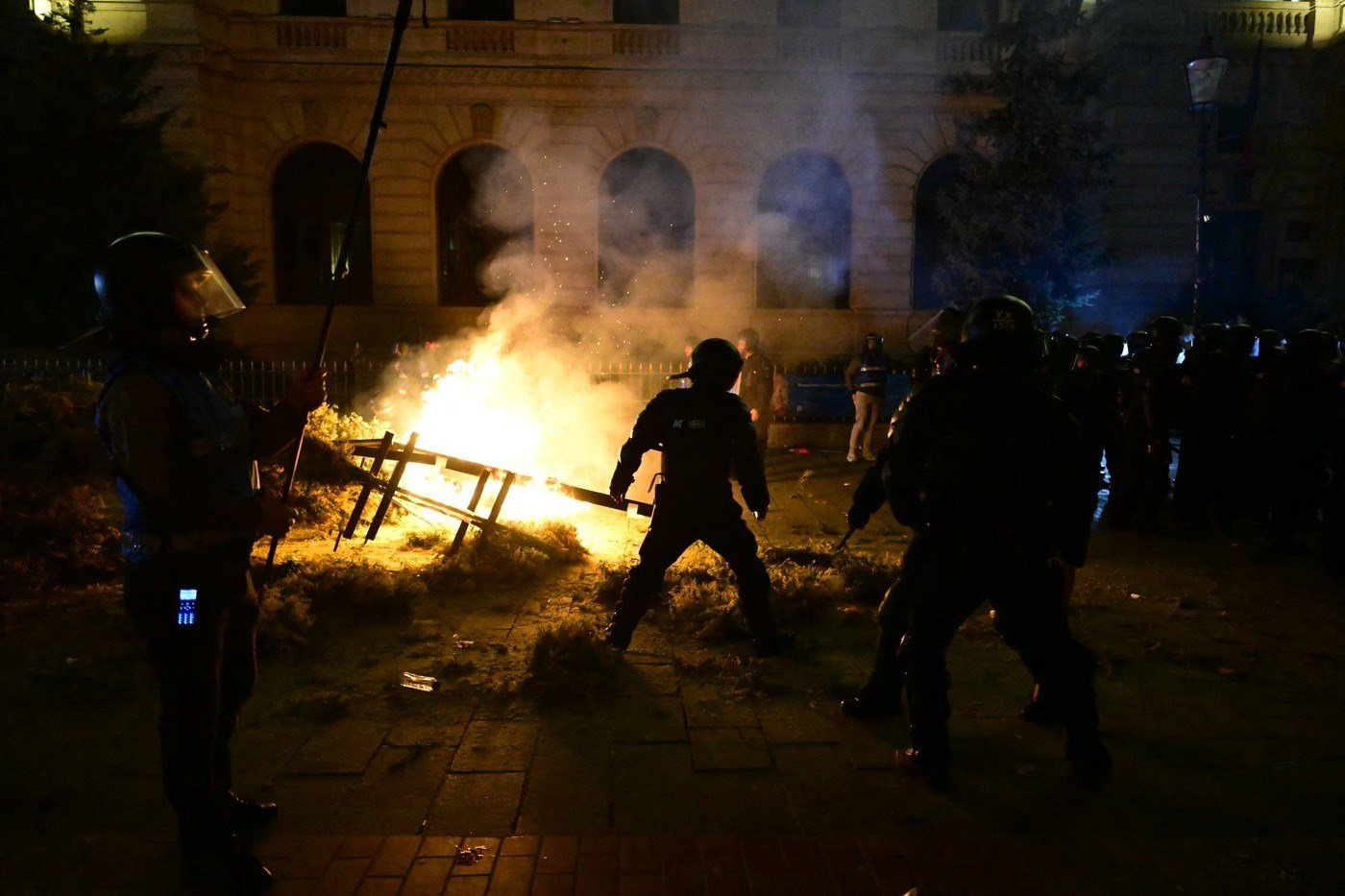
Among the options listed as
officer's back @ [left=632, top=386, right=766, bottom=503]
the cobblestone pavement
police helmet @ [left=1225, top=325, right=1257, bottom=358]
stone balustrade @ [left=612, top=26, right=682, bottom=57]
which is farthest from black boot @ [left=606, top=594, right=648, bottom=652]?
stone balustrade @ [left=612, top=26, right=682, bottom=57]

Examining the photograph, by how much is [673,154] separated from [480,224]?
4599 mm

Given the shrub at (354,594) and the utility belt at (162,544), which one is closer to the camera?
the utility belt at (162,544)

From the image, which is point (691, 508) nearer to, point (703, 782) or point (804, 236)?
point (703, 782)

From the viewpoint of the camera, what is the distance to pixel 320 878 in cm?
311

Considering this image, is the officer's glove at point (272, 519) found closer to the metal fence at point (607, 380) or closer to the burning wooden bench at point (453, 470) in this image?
the burning wooden bench at point (453, 470)

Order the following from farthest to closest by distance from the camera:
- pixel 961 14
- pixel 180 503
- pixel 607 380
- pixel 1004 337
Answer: pixel 961 14 → pixel 607 380 → pixel 1004 337 → pixel 180 503

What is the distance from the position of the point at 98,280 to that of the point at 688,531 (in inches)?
116

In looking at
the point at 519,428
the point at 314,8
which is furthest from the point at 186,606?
the point at 314,8

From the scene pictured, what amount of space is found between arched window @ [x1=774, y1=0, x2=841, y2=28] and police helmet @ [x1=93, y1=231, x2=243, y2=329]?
1965 centimetres

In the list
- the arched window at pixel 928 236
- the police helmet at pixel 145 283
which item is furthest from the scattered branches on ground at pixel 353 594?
the arched window at pixel 928 236

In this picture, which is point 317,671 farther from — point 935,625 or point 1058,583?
point 1058,583

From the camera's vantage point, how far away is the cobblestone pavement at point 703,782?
3160 millimetres

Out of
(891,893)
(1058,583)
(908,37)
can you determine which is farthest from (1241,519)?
(908,37)

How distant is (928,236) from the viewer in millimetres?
21391
